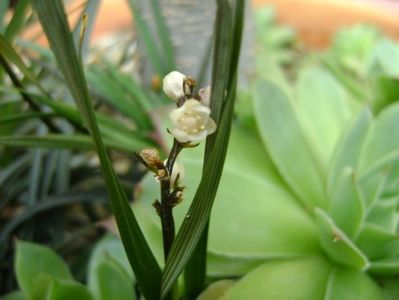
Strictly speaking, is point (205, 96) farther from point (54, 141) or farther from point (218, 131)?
point (54, 141)

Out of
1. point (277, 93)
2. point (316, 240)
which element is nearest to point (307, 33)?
point (277, 93)

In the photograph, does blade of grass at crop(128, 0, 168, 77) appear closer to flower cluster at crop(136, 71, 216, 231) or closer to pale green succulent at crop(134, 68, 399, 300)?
pale green succulent at crop(134, 68, 399, 300)

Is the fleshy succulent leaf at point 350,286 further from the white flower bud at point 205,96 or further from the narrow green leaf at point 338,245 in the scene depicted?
the white flower bud at point 205,96

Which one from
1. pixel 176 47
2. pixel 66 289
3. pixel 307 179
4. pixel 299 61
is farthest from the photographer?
pixel 299 61

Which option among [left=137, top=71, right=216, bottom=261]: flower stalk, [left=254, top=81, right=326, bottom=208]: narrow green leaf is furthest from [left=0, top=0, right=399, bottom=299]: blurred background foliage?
[left=137, top=71, right=216, bottom=261]: flower stalk

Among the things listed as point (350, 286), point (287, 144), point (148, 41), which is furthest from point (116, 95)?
point (350, 286)

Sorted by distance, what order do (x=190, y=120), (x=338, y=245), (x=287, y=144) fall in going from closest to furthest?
(x=190, y=120) < (x=338, y=245) < (x=287, y=144)

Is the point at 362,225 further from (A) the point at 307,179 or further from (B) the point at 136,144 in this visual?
(B) the point at 136,144
